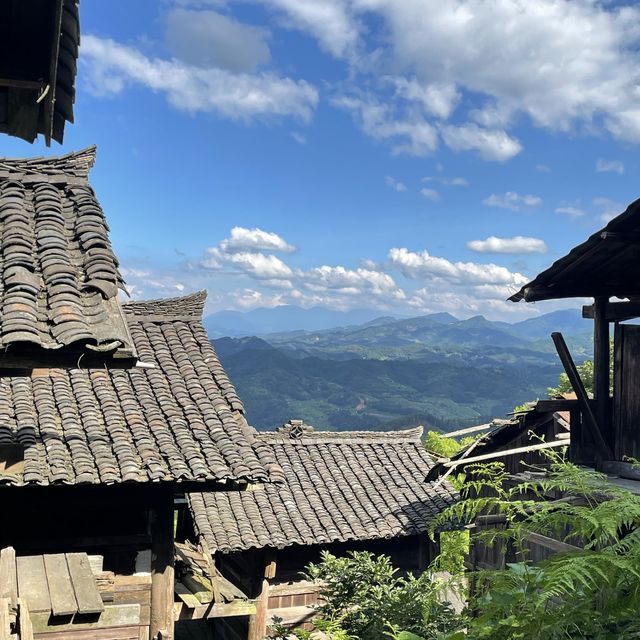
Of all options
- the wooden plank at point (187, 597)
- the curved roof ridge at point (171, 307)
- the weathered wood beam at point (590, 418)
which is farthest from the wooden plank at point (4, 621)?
the curved roof ridge at point (171, 307)

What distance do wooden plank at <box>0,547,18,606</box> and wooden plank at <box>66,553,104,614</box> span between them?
13.6 inches

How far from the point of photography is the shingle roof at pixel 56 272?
4.02 meters

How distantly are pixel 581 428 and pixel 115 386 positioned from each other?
257 inches

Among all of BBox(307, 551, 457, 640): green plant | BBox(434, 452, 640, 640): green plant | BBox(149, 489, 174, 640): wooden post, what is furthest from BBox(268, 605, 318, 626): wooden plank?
BBox(434, 452, 640, 640): green plant

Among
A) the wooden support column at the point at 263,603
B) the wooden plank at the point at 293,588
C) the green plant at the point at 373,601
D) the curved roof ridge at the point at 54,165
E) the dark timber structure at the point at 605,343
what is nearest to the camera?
the curved roof ridge at the point at 54,165

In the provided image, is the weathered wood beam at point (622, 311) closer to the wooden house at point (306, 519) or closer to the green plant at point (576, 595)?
the green plant at point (576, 595)

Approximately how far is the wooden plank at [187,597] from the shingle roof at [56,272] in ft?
19.2

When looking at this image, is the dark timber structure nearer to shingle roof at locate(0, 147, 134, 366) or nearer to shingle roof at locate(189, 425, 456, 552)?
shingle roof at locate(0, 147, 134, 366)

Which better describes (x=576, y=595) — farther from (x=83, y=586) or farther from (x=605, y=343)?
(x=605, y=343)

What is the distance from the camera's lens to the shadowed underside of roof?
7367mm

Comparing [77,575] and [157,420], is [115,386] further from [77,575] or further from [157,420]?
[77,575]

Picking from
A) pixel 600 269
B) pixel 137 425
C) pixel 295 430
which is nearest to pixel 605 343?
pixel 600 269

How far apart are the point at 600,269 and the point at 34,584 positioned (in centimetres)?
700

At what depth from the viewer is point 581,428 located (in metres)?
9.01
